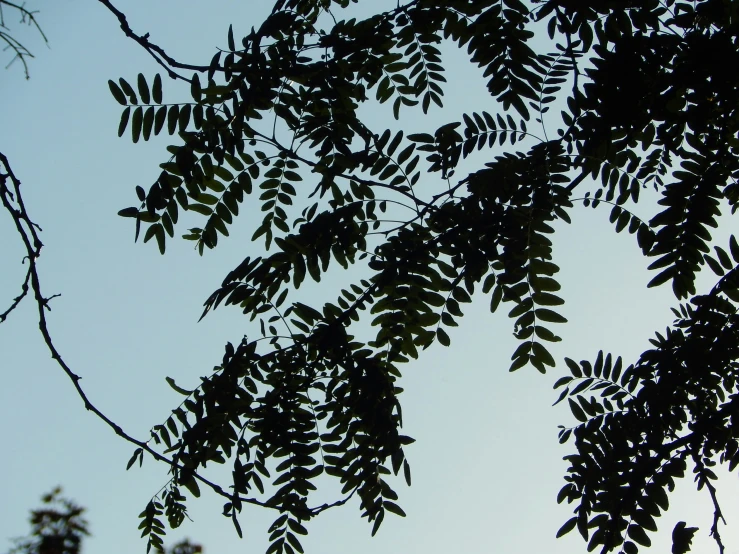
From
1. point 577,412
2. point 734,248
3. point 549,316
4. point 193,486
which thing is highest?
point 734,248

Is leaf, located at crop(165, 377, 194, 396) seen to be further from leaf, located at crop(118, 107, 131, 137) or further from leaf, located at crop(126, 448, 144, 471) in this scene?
leaf, located at crop(118, 107, 131, 137)

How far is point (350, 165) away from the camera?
2.49 meters

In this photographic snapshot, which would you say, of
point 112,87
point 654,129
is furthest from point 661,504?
point 112,87

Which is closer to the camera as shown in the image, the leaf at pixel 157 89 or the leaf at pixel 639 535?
the leaf at pixel 639 535

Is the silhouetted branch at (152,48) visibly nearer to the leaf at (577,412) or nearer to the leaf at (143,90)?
the leaf at (143,90)

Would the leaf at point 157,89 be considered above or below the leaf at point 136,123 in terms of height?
above

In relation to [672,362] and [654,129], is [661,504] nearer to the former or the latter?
[672,362]

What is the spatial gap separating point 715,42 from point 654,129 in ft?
1.53

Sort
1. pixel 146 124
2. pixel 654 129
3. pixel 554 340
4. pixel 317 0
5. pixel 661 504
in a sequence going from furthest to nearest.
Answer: pixel 317 0, pixel 654 129, pixel 146 124, pixel 554 340, pixel 661 504

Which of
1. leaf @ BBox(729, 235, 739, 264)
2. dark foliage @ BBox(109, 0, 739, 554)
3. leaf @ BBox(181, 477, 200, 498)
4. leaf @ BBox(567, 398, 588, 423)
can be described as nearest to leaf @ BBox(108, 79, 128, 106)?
dark foliage @ BBox(109, 0, 739, 554)

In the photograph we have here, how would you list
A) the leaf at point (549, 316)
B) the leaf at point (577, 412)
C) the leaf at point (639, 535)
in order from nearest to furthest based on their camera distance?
the leaf at point (639, 535)
the leaf at point (549, 316)
the leaf at point (577, 412)

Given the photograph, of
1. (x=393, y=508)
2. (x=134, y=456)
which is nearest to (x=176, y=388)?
(x=134, y=456)

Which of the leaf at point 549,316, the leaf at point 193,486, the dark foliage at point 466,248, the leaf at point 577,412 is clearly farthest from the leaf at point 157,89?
the leaf at point 577,412

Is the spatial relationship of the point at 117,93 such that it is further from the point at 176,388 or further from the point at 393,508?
the point at 393,508
